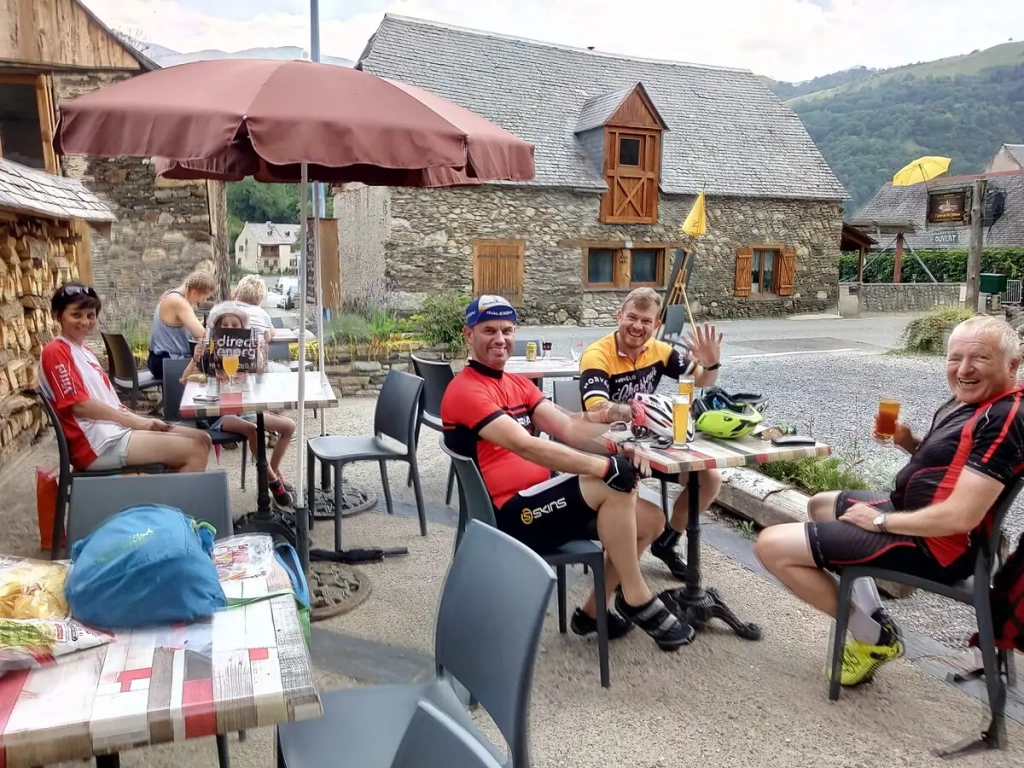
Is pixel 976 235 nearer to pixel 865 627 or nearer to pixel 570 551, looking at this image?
pixel 865 627

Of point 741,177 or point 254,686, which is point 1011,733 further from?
point 741,177

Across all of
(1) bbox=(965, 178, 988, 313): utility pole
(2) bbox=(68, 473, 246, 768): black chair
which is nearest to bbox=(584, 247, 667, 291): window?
(1) bbox=(965, 178, 988, 313): utility pole

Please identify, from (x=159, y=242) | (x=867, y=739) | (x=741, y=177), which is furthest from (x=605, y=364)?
(x=741, y=177)

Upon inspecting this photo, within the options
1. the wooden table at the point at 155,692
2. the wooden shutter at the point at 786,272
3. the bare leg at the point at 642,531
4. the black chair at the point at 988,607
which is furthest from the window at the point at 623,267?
the wooden table at the point at 155,692

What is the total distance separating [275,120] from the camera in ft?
7.88

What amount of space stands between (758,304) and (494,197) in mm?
8310

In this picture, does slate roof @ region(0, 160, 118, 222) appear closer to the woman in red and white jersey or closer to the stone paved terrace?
the woman in red and white jersey

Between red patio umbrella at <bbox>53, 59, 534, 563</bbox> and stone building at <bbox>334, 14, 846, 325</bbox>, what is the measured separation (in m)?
14.0

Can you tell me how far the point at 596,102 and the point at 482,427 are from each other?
1821 cm

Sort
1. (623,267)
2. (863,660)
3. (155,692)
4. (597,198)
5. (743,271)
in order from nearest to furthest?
(155,692) < (863,660) < (597,198) < (623,267) < (743,271)

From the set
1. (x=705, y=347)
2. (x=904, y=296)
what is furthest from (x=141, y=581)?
(x=904, y=296)

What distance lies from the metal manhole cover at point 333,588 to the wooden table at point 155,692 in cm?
179

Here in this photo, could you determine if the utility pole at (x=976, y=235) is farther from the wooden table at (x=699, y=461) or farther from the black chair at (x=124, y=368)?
the black chair at (x=124, y=368)

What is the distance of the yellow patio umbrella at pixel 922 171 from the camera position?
12.9 metres
